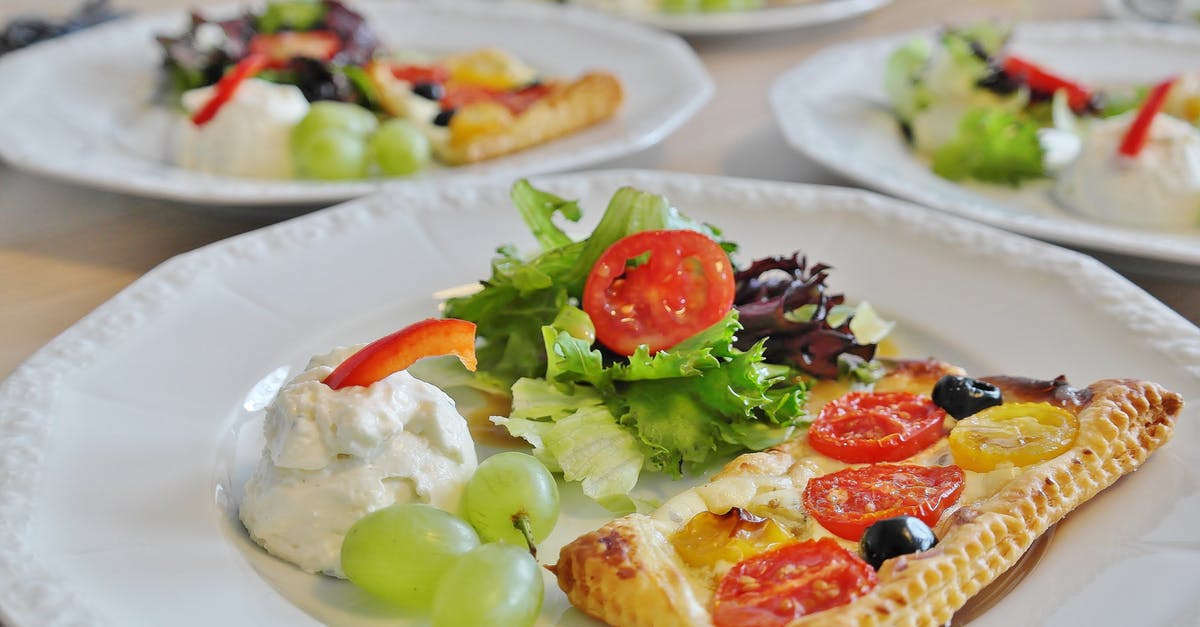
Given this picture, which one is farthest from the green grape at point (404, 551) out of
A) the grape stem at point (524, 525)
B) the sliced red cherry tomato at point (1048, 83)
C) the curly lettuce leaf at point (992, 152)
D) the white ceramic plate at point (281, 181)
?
the sliced red cherry tomato at point (1048, 83)

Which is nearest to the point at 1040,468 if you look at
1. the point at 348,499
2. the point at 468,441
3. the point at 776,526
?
the point at 776,526

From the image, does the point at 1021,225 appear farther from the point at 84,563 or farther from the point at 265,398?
the point at 84,563

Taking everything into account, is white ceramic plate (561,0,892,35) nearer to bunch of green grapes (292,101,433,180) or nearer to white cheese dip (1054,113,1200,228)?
bunch of green grapes (292,101,433,180)

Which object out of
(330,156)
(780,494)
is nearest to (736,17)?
(330,156)

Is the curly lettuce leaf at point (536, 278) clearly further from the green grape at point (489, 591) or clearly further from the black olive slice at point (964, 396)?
the green grape at point (489, 591)

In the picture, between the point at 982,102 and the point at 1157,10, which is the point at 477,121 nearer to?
the point at 982,102
